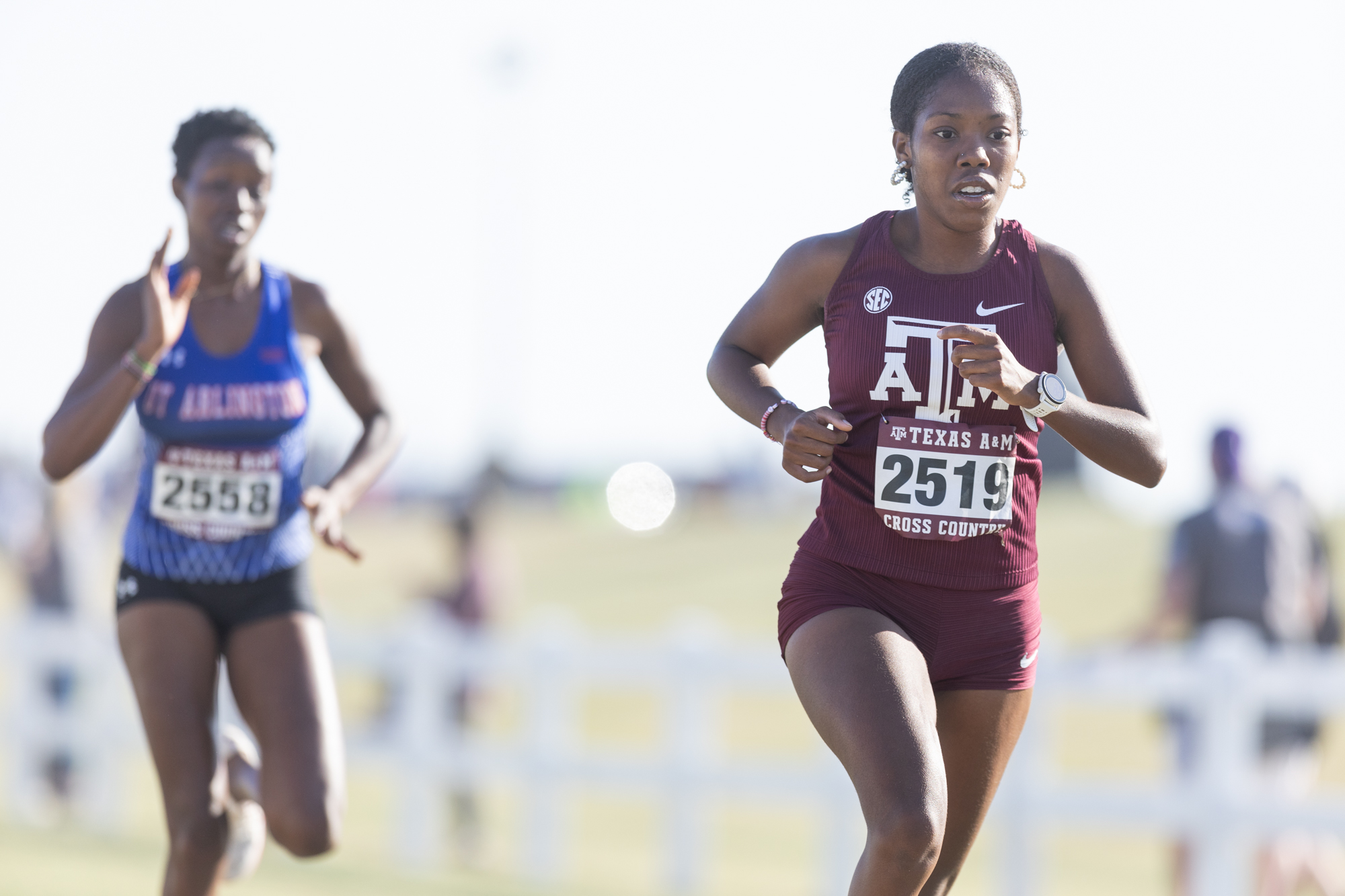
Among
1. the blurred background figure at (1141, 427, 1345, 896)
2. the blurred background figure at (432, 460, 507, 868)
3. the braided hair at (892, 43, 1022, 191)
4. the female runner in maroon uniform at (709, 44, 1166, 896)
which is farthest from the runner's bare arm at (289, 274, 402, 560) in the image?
the blurred background figure at (432, 460, 507, 868)

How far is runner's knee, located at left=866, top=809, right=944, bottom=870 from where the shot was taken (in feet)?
11.3

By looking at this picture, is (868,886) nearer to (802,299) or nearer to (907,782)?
(907,782)

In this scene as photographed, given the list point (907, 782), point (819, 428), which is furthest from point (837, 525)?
point (907, 782)

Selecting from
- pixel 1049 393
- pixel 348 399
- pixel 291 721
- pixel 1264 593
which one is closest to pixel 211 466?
pixel 348 399

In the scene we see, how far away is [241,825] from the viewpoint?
15.6 feet

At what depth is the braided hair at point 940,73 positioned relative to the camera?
3816 mm

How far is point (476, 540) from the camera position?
36.4 ft

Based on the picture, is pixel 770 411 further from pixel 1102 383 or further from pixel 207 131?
pixel 207 131

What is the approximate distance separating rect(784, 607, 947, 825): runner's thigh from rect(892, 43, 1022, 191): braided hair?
3.79ft

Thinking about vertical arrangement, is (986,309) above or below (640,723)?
above

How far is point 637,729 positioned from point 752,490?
28.7 m

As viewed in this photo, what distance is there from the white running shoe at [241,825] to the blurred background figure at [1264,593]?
5135 mm

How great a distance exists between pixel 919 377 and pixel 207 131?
2.28m

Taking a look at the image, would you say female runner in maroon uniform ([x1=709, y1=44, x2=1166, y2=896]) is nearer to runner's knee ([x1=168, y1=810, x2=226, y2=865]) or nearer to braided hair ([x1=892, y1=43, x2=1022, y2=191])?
braided hair ([x1=892, y1=43, x2=1022, y2=191])
